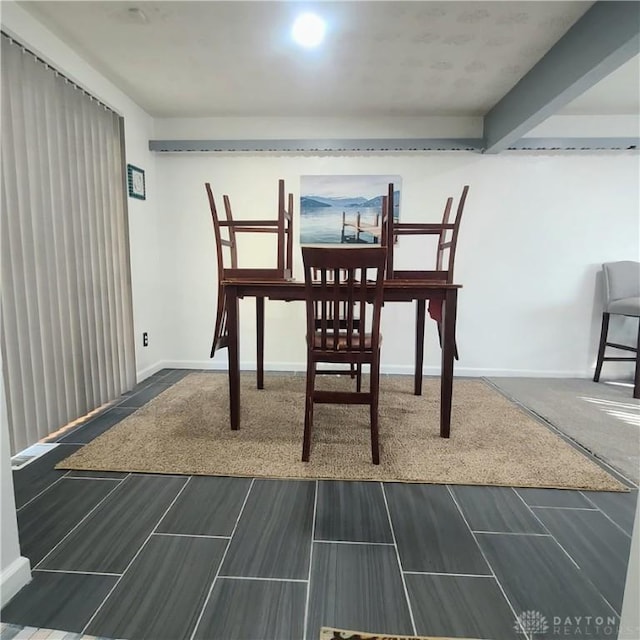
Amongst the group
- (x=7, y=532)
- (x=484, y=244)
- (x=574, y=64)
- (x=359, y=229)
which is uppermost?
(x=574, y=64)

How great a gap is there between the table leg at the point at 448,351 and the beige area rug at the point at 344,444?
0.38ft

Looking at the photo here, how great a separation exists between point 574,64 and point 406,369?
2408 millimetres

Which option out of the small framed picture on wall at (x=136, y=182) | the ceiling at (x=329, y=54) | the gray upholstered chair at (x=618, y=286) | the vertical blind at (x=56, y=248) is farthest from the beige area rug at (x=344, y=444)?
the ceiling at (x=329, y=54)

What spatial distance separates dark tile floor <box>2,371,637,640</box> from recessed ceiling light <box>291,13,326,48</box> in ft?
7.49

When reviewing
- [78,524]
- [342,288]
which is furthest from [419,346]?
[78,524]

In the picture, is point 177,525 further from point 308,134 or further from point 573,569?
point 308,134

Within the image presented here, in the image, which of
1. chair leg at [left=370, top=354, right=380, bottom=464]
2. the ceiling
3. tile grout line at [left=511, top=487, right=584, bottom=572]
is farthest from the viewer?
the ceiling

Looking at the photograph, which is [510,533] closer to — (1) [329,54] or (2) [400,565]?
(2) [400,565]

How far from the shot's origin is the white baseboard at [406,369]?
3.40m

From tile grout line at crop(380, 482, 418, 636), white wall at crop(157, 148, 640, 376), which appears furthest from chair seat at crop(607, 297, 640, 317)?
tile grout line at crop(380, 482, 418, 636)

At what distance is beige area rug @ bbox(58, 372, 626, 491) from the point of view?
5.55 ft

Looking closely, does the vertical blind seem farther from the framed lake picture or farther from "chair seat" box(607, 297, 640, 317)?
→ "chair seat" box(607, 297, 640, 317)

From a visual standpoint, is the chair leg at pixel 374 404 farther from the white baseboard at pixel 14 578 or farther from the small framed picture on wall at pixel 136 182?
the small framed picture on wall at pixel 136 182

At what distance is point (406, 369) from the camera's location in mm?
3436
